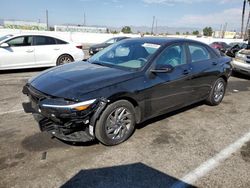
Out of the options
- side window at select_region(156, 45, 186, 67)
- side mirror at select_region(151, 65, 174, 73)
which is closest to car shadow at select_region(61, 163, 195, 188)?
side mirror at select_region(151, 65, 174, 73)

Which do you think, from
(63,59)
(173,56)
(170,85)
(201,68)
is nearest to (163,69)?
(170,85)

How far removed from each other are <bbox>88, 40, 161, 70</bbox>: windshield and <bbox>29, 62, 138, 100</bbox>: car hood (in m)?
0.28

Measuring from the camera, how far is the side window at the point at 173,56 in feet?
13.9

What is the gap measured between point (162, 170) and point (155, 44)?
2255 mm

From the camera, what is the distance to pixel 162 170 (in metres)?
3.15

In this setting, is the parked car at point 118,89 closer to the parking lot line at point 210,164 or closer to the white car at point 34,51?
the parking lot line at point 210,164

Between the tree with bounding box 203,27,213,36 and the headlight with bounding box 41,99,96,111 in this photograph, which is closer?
the headlight with bounding box 41,99,96,111

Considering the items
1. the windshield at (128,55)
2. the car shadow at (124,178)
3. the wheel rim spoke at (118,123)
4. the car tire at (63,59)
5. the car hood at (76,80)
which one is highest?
the windshield at (128,55)

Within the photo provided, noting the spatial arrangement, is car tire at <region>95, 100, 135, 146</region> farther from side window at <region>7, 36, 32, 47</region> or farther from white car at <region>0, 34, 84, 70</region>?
side window at <region>7, 36, 32, 47</region>

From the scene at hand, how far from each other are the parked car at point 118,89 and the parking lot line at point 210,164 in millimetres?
1177

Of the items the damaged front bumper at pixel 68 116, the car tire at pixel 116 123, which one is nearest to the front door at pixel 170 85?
the car tire at pixel 116 123

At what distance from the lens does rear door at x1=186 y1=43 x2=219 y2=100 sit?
4867 millimetres

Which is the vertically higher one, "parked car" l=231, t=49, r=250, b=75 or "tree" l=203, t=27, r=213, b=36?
"tree" l=203, t=27, r=213, b=36

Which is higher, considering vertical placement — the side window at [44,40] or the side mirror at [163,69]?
the side window at [44,40]
